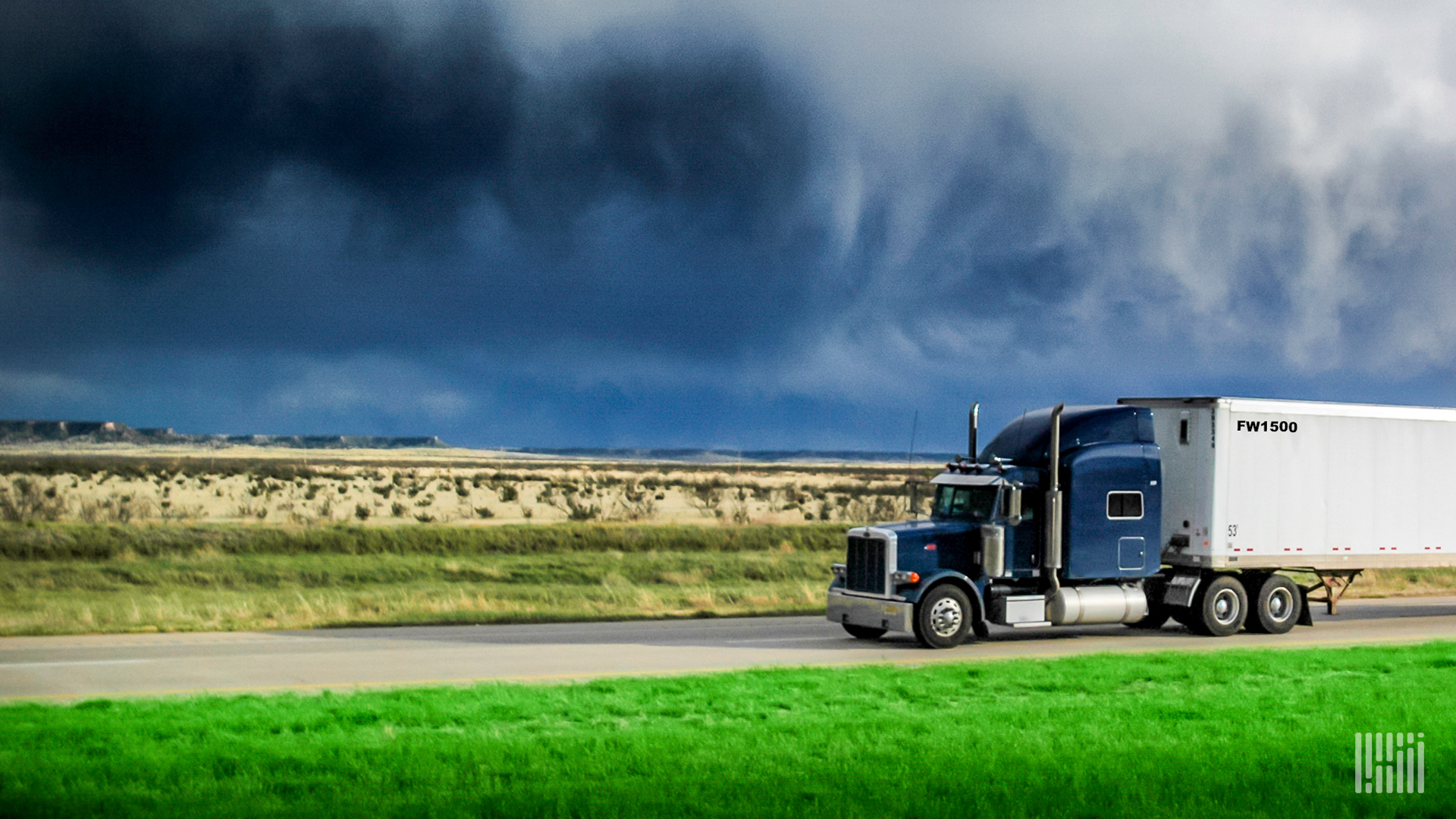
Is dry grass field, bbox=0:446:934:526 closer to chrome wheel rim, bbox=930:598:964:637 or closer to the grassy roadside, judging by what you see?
the grassy roadside

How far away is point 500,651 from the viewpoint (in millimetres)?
20641

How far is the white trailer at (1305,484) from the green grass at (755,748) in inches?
272

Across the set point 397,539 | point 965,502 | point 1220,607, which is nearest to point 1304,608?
point 1220,607

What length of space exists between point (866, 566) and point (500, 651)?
5.61 meters

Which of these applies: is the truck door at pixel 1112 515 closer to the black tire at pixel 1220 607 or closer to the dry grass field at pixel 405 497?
the black tire at pixel 1220 607

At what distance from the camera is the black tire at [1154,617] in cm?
2428

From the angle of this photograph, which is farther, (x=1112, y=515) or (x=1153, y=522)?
(x=1153, y=522)

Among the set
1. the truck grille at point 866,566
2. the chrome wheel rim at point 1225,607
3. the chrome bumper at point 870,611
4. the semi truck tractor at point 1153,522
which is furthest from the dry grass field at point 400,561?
the chrome wheel rim at point 1225,607

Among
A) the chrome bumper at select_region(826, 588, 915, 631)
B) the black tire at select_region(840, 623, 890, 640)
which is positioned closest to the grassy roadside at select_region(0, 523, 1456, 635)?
the black tire at select_region(840, 623, 890, 640)

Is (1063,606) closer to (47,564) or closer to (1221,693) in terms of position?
(1221,693)

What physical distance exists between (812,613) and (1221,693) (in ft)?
44.6

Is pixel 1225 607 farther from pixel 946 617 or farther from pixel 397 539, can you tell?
pixel 397 539

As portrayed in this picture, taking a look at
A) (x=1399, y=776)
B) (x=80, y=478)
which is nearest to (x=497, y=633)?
(x=1399, y=776)

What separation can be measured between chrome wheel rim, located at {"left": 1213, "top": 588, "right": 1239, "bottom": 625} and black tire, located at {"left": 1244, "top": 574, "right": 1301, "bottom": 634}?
1.46 feet
